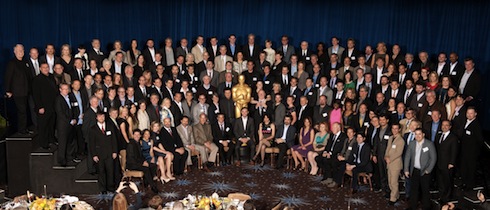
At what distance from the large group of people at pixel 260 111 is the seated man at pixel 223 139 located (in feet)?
0.09

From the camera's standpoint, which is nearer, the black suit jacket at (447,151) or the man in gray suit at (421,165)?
the man in gray suit at (421,165)

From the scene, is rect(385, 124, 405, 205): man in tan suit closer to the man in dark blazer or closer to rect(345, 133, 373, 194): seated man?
rect(345, 133, 373, 194): seated man

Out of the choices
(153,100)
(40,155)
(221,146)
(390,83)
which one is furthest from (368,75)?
(40,155)

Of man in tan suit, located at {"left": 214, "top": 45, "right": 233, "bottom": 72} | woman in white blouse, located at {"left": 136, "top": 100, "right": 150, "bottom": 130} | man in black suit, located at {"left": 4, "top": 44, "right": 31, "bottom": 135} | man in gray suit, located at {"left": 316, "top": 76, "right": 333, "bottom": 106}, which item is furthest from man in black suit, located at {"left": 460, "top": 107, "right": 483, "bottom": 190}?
man in black suit, located at {"left": 4, "top": 44, "right": 31, "bottom": 135}

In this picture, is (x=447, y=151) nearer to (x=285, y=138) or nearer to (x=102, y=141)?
(x=285, y=138)

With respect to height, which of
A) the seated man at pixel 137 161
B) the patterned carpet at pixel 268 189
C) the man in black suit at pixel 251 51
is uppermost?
the man in black suit at pixel 251 51

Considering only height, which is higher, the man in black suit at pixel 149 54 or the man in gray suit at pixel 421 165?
the man in black suit at pixel 149 54

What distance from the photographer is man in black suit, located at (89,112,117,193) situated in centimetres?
976

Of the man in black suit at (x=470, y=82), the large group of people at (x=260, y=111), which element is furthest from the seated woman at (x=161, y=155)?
the man in black suit at (x=470, y=82)

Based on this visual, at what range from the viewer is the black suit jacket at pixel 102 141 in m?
9.75

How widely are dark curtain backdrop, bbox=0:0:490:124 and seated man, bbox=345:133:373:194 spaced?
4.26 metres

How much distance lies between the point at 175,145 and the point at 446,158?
469cm

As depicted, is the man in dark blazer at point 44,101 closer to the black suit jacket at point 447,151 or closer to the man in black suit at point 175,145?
the man in black suit at point 175,145

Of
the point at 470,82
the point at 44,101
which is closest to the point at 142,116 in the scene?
the point at 44,101
